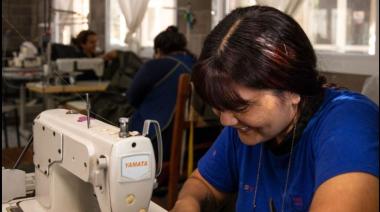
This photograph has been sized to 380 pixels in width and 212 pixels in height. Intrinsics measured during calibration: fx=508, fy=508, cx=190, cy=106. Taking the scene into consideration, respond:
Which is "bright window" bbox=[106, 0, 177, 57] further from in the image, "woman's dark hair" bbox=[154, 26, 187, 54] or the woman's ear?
the woman's ear

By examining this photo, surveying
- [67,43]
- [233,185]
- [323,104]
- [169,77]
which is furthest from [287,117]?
[67,43]

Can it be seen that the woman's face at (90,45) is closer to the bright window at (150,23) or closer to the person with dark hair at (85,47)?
the person with dark hair at (85,47)

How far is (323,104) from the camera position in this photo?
0.96 m

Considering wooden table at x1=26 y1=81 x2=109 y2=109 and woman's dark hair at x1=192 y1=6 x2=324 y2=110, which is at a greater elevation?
woman's dark hair at x1=192 y1=6 x2=324 y2=110

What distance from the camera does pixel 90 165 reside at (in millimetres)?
878

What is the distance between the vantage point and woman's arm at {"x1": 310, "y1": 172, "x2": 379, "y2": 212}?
799mm

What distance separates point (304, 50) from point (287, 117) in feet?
0.42

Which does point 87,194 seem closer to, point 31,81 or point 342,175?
point 342,175

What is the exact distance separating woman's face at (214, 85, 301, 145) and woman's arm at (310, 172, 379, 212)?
0.15 m

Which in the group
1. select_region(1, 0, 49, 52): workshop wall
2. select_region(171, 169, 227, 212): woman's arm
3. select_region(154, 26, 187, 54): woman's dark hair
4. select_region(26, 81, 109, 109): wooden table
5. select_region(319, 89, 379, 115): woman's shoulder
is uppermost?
select_region(1, 0, 49, 52): workshop wall

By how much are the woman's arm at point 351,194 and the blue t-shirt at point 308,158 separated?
1cm

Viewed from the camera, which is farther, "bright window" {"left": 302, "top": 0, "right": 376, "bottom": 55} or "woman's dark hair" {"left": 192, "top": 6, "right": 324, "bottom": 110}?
"bright window" {"left": 302, "top": 0, "right": 376, "bottom": 55}

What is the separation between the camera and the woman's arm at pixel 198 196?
1.14 m

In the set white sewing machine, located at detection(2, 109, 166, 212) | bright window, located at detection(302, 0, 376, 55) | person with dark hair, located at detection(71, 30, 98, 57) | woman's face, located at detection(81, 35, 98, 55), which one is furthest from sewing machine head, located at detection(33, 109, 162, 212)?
woman's face, located at detection(81, 35, 98, 55)
